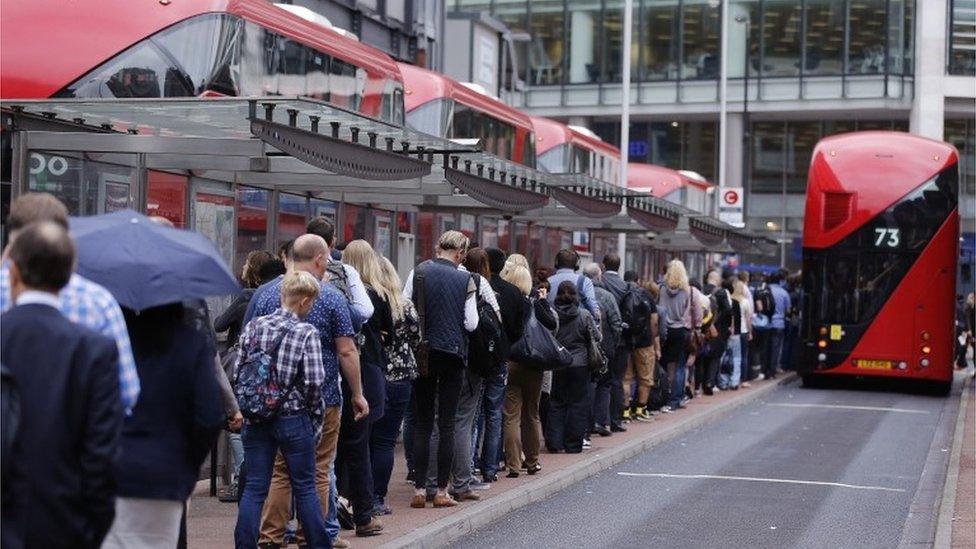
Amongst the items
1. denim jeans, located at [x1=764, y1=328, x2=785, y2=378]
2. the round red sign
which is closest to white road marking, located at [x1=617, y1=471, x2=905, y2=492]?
denim jeans, located at [x1=764, y1=328, x2=785, y2=378]

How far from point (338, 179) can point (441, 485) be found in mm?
3647

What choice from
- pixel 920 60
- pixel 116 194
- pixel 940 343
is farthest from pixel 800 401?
pixel 920 60

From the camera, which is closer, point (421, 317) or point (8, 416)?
point (8, 416)

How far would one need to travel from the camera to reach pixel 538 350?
44.9 ft

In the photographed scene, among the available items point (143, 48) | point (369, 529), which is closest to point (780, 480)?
point (369, 529)

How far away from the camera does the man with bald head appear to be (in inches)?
349

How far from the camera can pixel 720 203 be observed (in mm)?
43938

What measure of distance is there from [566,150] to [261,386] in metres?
22.5

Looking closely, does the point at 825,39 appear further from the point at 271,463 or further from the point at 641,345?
the point at 271,463

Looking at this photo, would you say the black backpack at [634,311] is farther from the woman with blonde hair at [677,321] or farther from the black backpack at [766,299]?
the black backpack at [766,299]

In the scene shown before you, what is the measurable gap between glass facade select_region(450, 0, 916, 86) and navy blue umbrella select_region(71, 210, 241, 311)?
5212cm

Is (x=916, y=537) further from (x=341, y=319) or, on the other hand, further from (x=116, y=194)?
(x=116, y=194)

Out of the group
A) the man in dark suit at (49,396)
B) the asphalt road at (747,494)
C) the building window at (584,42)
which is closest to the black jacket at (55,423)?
the man in dark suit at (49,396)

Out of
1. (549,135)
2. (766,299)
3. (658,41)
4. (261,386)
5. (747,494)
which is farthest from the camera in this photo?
(658,41)
